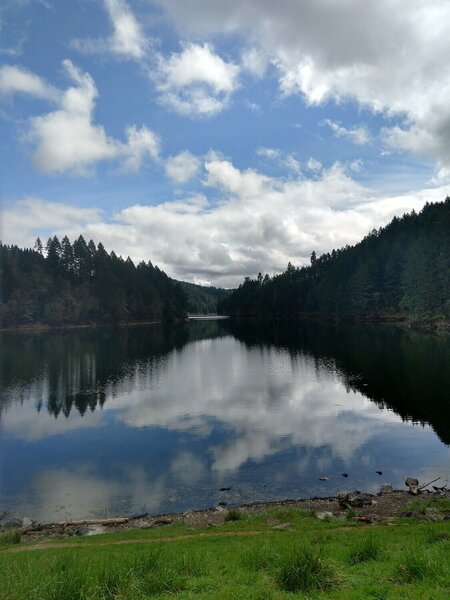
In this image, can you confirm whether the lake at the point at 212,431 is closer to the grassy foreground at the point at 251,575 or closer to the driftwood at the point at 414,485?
the driftwood at the point at 414,485

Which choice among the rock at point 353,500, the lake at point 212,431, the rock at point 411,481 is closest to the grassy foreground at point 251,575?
the rock at point 353,500

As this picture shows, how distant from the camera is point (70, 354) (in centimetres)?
9450

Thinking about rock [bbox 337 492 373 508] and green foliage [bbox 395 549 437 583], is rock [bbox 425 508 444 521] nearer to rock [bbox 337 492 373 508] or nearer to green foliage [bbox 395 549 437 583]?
rock [bbox 337 492 373 508]

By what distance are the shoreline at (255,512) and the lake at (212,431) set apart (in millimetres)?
1336

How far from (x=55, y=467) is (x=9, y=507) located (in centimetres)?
634

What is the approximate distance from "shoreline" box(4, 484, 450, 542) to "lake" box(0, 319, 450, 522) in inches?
52.6

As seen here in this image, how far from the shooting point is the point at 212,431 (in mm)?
40406

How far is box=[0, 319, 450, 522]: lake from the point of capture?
93.0ft

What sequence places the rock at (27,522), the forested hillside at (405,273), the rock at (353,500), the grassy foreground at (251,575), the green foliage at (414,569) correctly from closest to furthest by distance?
the grassy foreground at (251,575) < the green foliage at (414,569) < the rock at (27,522) < the rock at (353,500) < the forested hillside at (405,273)

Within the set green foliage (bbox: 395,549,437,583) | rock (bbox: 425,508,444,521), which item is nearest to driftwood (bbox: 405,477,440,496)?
rock (bbox: 425,508,444,521)

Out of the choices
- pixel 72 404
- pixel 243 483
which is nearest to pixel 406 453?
pixel 243 483

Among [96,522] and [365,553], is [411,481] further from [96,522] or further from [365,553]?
[96,522]

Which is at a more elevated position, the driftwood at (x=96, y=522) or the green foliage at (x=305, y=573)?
the green foliage at (x=305, y=573)

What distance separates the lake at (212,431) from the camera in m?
28.3
